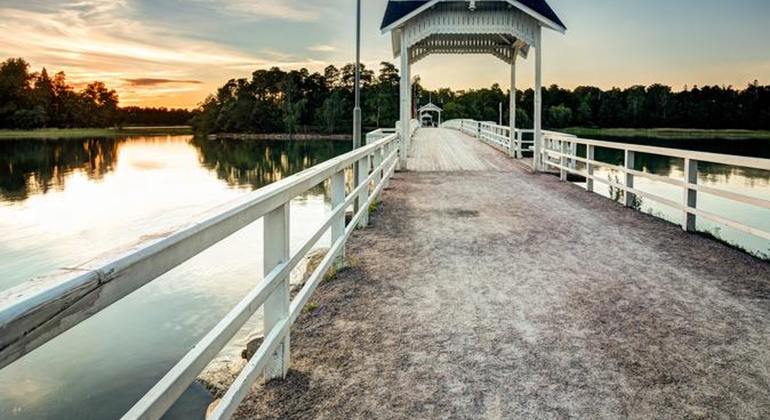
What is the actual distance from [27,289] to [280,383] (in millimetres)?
2229

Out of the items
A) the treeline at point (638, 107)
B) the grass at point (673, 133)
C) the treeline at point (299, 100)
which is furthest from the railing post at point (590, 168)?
the treeline at point (299, 100)

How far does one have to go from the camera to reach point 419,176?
14.5 meters

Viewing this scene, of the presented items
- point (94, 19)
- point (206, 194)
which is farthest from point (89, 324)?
point (94, 19)

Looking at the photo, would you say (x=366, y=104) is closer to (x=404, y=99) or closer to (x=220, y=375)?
(x=404, y=99)

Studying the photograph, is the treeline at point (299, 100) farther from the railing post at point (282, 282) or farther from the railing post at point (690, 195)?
the railing post at point (282, 282)

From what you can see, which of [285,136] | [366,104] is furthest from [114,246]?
[285,136]

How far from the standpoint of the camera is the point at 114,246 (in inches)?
65.5

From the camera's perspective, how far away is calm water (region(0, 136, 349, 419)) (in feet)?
29.7

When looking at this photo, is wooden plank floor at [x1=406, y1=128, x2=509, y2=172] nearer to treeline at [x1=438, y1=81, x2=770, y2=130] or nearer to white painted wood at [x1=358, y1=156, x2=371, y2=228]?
white painted wood at [x1=358, y1=156, x2=371, y2=228]

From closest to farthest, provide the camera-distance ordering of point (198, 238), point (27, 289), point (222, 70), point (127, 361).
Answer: point (27, 289) < point (198, 238) < point (127, 361) < point (222, 70)

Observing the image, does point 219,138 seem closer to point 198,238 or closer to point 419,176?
point 419,176

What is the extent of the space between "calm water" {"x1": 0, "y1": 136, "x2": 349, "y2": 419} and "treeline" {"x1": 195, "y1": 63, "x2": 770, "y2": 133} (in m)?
74.6

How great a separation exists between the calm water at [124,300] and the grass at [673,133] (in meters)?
82.4

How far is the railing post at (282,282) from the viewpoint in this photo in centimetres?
298
